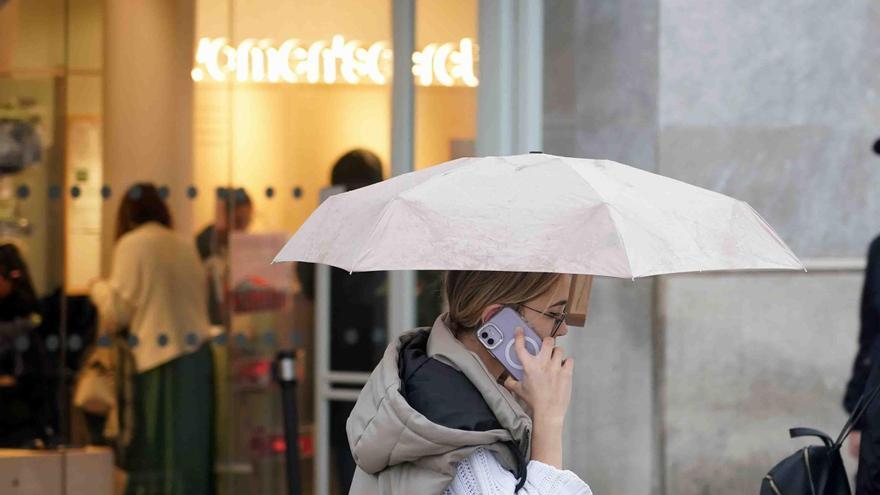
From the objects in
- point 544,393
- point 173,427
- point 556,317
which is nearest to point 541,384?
point 544,393

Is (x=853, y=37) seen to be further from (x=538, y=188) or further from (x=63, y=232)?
(x=538, y=188)

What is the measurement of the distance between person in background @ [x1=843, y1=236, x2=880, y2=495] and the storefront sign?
2.06m

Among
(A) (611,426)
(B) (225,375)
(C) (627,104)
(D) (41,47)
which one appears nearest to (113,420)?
(B) (225,375)

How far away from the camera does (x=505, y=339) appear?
293cm

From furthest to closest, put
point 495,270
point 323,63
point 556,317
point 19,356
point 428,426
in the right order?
1. point 323,63
2. point 19,356
3. point 556,317
4. point 495,270
5. point 428,426

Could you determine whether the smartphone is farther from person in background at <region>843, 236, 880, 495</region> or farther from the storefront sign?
the storefront sign

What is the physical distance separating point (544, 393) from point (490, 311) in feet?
0.64

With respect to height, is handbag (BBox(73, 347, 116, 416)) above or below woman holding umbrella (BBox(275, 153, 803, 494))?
below

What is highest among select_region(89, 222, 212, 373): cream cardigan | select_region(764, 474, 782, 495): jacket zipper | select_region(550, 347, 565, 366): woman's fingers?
select_region(550, 347, 565, 366): woman's fingers

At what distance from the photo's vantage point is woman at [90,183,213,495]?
6973 millimetres

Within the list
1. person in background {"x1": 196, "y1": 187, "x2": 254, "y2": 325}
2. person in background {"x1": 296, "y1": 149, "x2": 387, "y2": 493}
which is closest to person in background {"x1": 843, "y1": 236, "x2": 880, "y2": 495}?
person in background {"x1": 296, "y1": 149, "x2": 387, "y2": 493}

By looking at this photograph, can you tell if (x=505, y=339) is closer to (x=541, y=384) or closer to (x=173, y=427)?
(x=541, y=384)

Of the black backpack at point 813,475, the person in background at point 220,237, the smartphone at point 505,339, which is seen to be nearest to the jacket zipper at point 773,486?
the black backpack at point 813,475

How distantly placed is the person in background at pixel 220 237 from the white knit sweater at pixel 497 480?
440 cm
